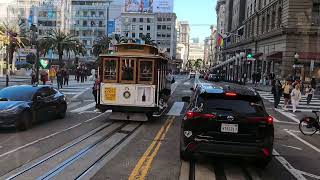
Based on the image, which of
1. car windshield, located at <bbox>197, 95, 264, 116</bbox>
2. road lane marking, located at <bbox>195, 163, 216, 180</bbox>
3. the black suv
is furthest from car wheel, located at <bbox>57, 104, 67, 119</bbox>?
car windshield, located at <bbox>197, 95, 264, 116</bbox>

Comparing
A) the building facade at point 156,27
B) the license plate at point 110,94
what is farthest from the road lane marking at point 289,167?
the building facade at point 156,27

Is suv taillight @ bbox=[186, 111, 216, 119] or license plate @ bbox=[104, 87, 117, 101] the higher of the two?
suv taillight @ bbox=[186, 111, 216, 119]

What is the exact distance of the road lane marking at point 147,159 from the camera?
846 cm

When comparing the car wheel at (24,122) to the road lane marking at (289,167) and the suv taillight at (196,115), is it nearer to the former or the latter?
the suv taillight at (196,115)

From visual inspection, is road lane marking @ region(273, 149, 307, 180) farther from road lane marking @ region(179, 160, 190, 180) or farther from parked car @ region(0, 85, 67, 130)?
parked car @ region(0, 85, 67, 130)

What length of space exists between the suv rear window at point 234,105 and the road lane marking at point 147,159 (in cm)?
158

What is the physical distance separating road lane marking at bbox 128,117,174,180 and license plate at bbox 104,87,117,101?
8.84 ft

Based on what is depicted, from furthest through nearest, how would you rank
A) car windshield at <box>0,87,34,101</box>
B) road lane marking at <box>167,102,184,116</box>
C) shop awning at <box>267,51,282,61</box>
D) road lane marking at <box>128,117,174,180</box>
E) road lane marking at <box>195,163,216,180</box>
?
shop awning at <box>267,51,282,61</box>
road lane marking at <box>167,102,184,116</box>
car windshield at <box>0,87,34,101</box>
road lane marking at <box>195,163,216,180</box>
road lane marking at <box>128,117,174,180</box>

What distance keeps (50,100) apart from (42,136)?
12.4ft

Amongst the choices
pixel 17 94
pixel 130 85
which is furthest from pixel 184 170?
pixel 17 94

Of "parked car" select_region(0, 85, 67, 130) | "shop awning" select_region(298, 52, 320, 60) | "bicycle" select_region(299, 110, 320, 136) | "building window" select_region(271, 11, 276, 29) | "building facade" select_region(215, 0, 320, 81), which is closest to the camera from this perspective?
"parked car" select_region(0, 85, 67, 130)

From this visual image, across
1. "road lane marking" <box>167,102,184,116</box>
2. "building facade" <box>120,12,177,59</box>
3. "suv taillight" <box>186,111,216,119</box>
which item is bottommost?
"road lane marking" <box>167,102,184,116</box>

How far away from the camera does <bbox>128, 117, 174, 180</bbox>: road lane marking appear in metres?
8.46

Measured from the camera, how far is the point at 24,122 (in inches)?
551
